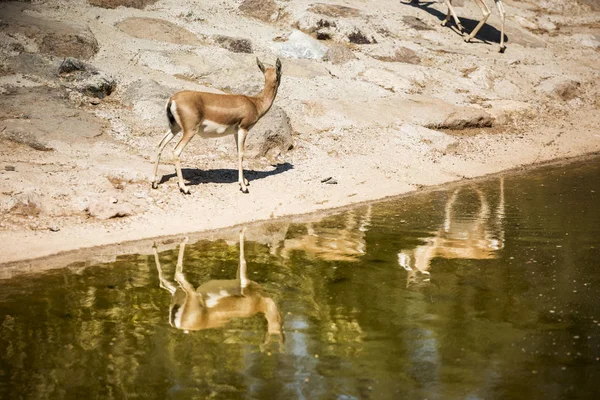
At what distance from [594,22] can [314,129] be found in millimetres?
12884

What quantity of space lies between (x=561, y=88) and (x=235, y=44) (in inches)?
295

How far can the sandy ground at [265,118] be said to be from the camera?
10.6m

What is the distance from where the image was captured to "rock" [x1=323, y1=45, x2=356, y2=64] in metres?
17.6

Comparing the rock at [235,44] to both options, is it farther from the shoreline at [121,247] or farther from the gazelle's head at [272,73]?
the shoreline at [121,247]

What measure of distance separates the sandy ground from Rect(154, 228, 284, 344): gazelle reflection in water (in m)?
2.08

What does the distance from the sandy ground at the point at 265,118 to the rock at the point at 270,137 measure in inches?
1.3

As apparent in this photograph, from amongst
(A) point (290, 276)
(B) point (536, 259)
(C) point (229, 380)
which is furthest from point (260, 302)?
(B) point (536, 259)

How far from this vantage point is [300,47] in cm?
1762

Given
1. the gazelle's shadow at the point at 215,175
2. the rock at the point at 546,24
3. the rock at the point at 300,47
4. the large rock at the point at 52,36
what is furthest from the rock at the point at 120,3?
the rock at the point at 546,24

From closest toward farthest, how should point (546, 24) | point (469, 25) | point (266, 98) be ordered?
point (266, 98), point (469, 25), point (546, 24)

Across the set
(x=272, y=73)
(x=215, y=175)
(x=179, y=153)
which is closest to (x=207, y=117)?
(x=179, y=153)

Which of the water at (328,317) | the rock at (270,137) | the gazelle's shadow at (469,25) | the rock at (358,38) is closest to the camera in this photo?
the water at (328,317)

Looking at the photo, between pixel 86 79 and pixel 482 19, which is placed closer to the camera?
pixel 86 79

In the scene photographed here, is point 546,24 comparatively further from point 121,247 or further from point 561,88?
point 121,247
